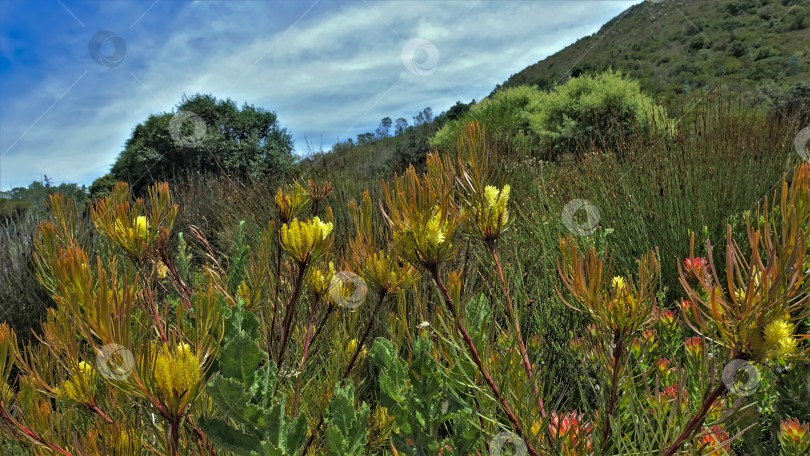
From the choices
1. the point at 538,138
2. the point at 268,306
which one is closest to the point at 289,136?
the point at 538,138

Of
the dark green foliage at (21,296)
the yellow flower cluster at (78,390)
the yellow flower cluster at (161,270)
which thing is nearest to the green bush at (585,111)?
the dark green foliage at (21,296)

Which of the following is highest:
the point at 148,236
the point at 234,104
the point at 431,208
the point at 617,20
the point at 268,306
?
the point at 617,20

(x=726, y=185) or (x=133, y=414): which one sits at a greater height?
(x=133, y=414)

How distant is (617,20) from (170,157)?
5110 cm

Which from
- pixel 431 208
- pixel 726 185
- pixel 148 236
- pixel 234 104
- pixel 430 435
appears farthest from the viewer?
pixel 234 104

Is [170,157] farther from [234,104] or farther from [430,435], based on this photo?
[430,435]

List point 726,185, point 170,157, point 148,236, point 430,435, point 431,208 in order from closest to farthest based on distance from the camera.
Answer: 1. point 431,208
2. point 430,435
3. point 148,236
4. point 726,185
5. point 170,157

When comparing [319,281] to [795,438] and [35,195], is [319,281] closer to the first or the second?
[795,438]

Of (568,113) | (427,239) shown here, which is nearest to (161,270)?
(427,239)

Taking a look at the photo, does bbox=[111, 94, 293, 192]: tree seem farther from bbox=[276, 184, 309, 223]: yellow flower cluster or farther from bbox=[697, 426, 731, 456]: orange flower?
bbox=[697, 426, 731, 456]: orange flower

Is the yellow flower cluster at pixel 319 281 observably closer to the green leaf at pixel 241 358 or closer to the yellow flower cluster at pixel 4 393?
the green leaf at pixel 241 358

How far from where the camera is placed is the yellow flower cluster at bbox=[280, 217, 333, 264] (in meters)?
0.85

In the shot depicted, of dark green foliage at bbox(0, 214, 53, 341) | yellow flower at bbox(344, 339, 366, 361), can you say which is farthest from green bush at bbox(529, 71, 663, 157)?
yellow flower at bbox(344, 339, 366, 361)

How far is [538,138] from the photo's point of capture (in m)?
10.7
